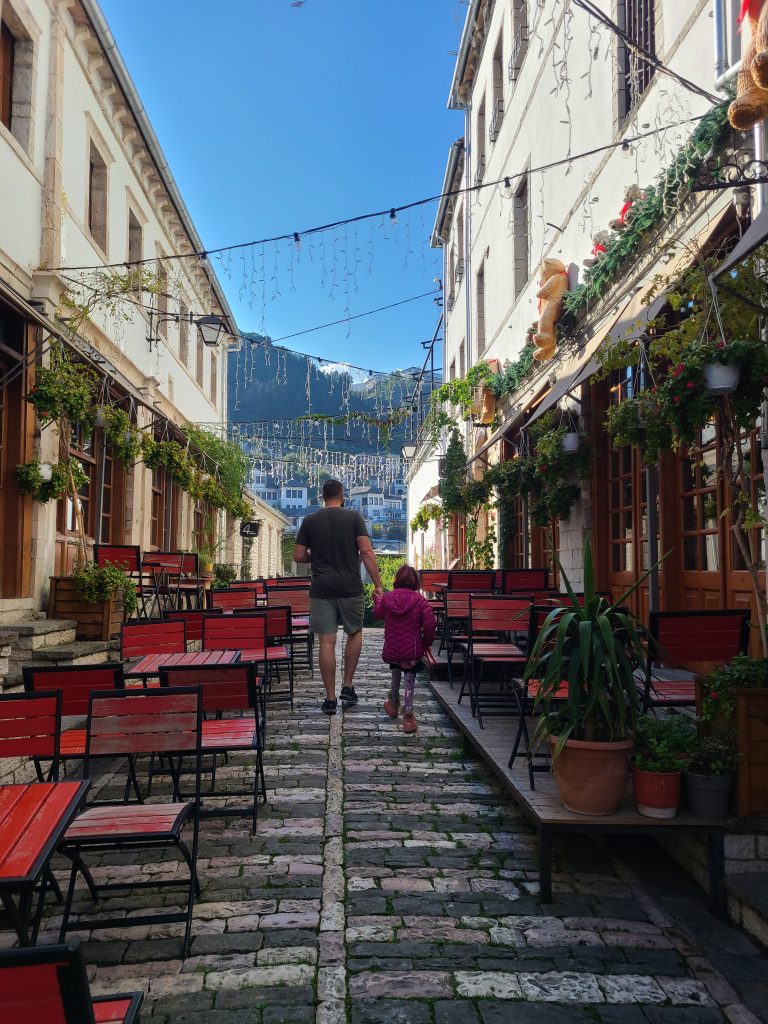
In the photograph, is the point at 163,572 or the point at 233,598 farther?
the point at 163,572

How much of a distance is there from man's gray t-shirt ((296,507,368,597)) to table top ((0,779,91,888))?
11.9 ft

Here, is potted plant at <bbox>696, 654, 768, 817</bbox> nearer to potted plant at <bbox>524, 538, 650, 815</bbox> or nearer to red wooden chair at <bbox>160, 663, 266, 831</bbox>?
potted plant at <bbox>524, 538, 650, 815</bbox>

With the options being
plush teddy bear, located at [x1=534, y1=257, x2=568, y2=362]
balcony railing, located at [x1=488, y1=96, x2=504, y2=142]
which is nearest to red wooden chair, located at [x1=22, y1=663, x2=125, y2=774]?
plush teddy bear, located at [x1=534, y1=257, x2=568, y2=362]

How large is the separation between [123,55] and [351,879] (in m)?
11.2

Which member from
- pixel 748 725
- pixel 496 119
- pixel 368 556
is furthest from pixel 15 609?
pixel 496 119

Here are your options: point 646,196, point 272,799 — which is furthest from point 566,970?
point 646,196

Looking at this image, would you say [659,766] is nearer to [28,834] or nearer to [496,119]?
[28,834]

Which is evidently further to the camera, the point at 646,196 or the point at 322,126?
the point at 322,126

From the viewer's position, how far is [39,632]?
273 inches

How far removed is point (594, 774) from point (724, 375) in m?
1.93

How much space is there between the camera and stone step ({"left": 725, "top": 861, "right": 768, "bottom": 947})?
3025 millimetres

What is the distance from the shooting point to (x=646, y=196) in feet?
22.5

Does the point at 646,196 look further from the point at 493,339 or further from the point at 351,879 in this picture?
the point at 493,339

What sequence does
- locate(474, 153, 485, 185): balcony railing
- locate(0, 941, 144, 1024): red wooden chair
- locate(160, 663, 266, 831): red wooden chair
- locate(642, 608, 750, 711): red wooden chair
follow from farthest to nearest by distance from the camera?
locate(474, 153, 485, 185): balcony railing
locate(642, 608, 750, 711): red wooden chair
locate(160, 663, 266, 831): red wooden chair
locate(0, 941, 144, 1024): red wooden chair
